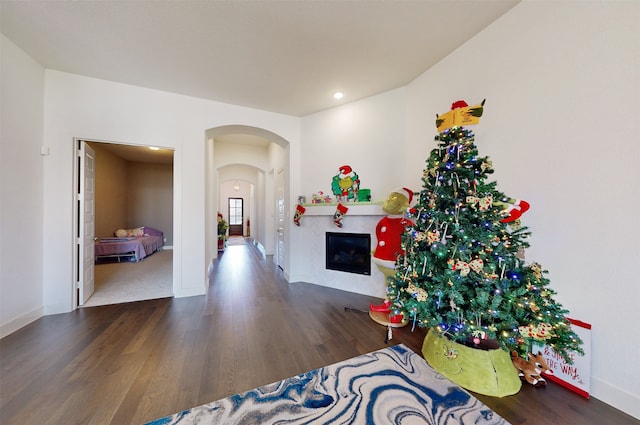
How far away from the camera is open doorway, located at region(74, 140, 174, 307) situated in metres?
3.55

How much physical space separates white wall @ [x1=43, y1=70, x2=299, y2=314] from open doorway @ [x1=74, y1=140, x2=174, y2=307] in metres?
0.19

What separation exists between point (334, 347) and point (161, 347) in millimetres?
1607

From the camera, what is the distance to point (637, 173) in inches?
52.4

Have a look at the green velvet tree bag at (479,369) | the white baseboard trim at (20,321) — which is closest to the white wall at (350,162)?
the green velvet tree bag at (479,369)

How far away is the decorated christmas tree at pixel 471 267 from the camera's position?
147 cm

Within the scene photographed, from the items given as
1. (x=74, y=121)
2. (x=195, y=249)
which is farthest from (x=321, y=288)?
(x=74, y=121)

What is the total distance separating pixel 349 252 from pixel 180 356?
8.17ft

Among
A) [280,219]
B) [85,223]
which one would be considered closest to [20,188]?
[85,223]

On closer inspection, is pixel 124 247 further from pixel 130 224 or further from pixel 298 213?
pixel 298 213

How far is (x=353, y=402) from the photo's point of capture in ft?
4.80

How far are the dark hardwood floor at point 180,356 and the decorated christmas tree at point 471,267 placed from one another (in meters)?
0.49

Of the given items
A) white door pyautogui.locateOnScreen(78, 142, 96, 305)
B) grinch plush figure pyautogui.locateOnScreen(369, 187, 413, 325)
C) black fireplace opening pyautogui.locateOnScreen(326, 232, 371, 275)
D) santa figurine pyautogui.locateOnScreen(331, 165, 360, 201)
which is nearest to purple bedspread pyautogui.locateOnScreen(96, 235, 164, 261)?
white door pyautogui.locateOnScreen(78, 142, 96, 305)

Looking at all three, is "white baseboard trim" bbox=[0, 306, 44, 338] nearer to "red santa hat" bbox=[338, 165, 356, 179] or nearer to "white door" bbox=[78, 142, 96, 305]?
"white door" bbox=[78, 142, 96, 305]

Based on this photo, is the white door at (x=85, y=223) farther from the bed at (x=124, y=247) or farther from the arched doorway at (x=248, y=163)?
the bed at (x=124, y=247)
